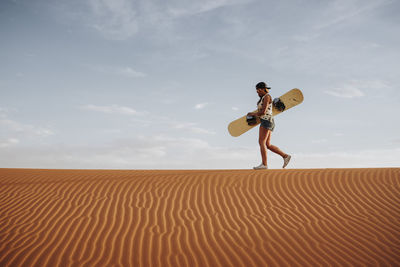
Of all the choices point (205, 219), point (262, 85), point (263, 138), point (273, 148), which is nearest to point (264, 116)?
point (263, 138)

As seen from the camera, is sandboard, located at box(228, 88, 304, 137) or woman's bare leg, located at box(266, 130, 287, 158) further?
sandboard, located at box(228, 88, 304, 137)

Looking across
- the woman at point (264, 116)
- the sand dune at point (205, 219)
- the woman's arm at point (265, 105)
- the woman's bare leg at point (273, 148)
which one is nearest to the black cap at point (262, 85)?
the woman at point (264, 116)

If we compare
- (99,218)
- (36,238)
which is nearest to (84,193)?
(99,218)

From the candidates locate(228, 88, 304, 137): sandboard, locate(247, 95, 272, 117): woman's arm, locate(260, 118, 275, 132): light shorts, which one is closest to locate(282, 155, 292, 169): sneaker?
locate(260, 118, 275, 132): light shorts

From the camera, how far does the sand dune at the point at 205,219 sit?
5039mm

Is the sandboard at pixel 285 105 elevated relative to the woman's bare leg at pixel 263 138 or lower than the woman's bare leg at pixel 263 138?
elevated

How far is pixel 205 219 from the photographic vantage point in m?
6.26

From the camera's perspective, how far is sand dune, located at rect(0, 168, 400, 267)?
5.04 meters

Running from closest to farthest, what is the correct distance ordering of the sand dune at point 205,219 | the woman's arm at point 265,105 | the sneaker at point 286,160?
1. the sand dune at point 205,219
2. the woman's arm at point 265,105
3. the sneaker at point 286,160

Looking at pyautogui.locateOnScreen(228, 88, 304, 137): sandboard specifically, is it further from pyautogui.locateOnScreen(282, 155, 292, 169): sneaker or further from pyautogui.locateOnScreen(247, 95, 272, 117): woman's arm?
pyautogui.locateOnScreen(282, 155, 292, 169): sneaker

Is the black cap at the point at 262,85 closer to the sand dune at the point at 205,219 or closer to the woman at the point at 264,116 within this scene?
the woman at the point at 264,116

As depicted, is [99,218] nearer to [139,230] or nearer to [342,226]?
[139,230]

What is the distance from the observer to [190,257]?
4.95 meters

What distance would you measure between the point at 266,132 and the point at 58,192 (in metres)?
5.51
